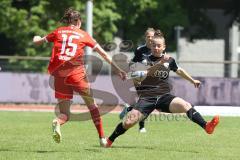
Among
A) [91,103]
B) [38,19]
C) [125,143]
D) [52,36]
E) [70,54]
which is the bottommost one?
[38,19]

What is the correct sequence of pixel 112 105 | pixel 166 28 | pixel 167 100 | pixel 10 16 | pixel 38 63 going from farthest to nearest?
pixel 166 28
pixel 10 16
pixel 38 63
pixel 112 105
pixel 167 100

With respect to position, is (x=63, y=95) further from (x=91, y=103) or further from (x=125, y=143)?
(x=125, y=143)

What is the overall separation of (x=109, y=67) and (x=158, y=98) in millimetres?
13894

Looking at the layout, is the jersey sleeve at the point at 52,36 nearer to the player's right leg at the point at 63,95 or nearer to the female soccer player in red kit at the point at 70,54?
the female soccer player in red kit at the point at 70,54

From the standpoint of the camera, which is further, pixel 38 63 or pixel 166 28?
pixel 166 28

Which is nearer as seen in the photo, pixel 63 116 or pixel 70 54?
pixel 70 54

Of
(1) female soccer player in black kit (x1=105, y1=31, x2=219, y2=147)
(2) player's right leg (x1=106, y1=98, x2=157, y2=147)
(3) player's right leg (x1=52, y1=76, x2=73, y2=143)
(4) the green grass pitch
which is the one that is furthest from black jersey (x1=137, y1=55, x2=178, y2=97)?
(3) player's right leg (x1=52, y1=76, x2=73, y2=143)

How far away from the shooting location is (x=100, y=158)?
8742 millimetres

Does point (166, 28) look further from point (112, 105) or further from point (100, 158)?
point (100, 158)

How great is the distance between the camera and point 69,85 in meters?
9.86

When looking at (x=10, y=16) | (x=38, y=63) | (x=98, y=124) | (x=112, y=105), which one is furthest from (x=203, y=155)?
(x=10, y=16)

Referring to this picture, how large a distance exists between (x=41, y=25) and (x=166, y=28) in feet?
24.8

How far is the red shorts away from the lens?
9.78 metres

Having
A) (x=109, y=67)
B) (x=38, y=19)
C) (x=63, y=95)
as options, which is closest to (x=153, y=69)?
(x=63, y=95)
